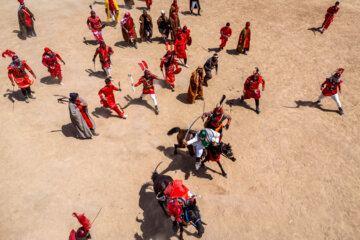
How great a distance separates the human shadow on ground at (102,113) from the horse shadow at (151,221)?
3.91 meters

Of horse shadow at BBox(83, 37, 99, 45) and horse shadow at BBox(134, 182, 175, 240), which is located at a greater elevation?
horse shadow at BBox(83, 37, 99, 45)

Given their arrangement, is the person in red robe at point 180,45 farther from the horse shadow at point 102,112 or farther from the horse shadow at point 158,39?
the horse shadow at point 102,112

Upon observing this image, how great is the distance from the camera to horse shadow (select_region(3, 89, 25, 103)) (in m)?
9.93

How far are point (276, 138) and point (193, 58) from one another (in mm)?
6915

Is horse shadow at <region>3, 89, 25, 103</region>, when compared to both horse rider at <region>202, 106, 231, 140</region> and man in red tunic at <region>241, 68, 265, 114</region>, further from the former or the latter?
man in red tunic at <region>241, 68, 265, 114</region>

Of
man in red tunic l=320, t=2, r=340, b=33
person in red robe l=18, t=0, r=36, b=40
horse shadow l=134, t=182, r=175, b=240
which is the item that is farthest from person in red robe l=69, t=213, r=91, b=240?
man in red tunic l=320, t=2, r=340, b=33

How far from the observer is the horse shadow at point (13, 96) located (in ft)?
32.6

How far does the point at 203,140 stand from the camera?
6996 mm

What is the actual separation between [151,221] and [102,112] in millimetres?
5244

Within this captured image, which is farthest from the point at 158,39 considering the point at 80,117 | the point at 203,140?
the point at 203,140

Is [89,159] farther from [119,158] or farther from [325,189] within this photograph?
[325,189]

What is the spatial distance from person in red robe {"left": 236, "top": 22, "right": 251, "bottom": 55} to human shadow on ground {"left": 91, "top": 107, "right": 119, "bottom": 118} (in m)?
8.64

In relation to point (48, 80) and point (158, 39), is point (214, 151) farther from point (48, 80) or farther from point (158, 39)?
point (158, 39)

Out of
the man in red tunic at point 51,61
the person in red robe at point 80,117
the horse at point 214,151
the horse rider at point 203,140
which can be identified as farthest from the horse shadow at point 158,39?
the horse rider at point 203,140
